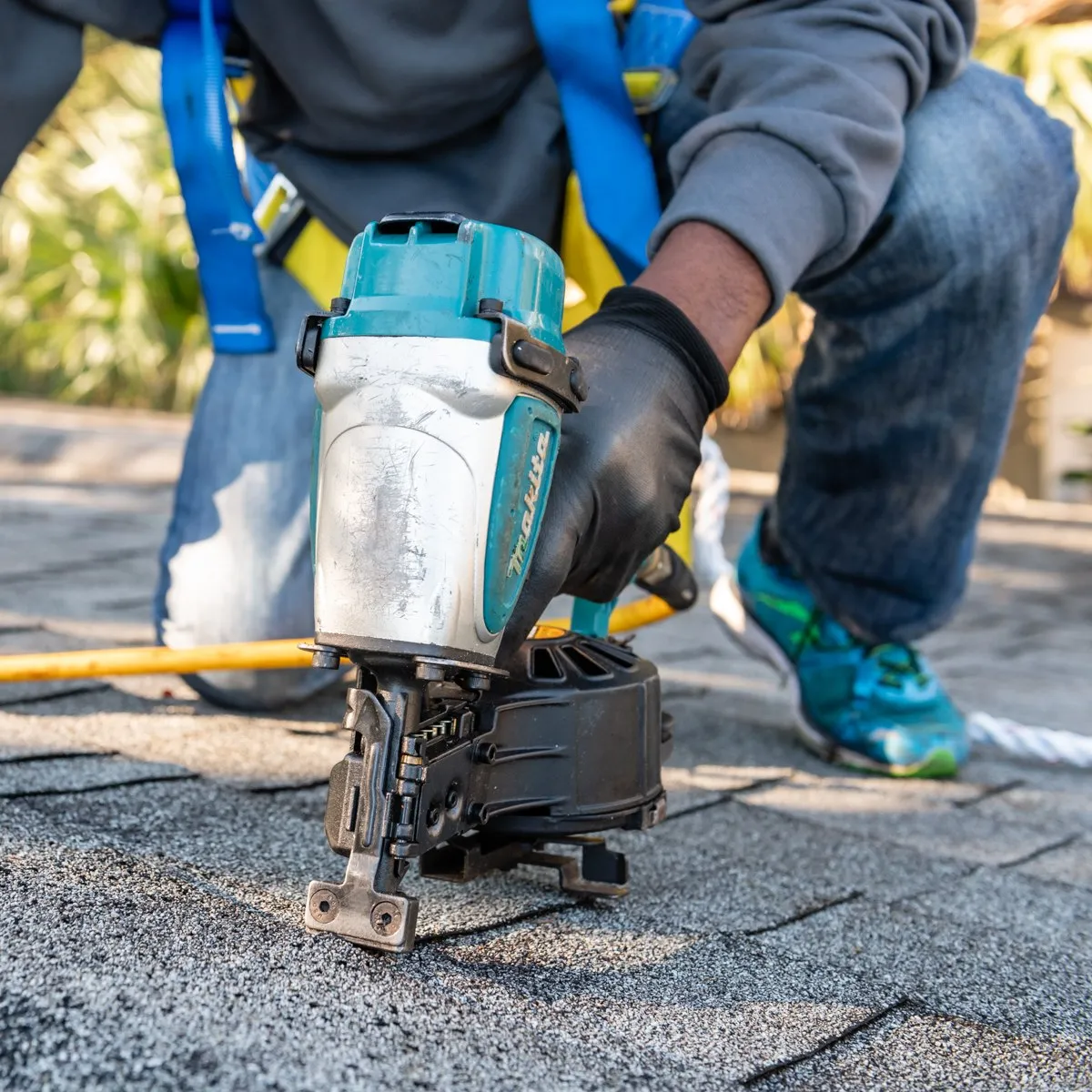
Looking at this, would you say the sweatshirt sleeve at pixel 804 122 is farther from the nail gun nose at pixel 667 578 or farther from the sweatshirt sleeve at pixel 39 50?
the sweatshirt sleeve at pixel 39 50

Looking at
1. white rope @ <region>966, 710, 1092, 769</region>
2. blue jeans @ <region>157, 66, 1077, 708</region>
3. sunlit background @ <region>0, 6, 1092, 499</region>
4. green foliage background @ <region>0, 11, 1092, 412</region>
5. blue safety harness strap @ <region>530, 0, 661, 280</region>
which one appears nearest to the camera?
blue safety harness strap @ <region>530, 0, 661, 280</region>

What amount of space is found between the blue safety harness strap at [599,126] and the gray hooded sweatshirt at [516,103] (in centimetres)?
11

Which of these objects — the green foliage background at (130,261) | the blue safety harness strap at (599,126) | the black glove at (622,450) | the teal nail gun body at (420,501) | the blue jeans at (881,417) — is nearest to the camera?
the teal nail gun body at (420,501)

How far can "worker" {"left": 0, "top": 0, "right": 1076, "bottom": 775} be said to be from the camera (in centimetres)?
117

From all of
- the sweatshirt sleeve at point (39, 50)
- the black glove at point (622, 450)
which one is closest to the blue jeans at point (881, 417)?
the sweatshirt sleeve at point (39, 50)

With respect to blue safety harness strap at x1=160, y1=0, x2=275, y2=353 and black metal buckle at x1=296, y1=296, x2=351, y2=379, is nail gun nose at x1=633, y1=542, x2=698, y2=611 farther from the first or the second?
blue safety harness strap at x1=160, y1=0, x2=275, y2=353

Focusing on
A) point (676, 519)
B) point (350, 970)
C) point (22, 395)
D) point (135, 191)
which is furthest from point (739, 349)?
point (22, 395)

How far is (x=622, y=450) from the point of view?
0.92 meters

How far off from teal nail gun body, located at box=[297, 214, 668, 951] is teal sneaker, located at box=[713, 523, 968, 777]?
94 centimetres

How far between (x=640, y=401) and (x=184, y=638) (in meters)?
1.05

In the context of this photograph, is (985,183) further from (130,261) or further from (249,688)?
(130,261)

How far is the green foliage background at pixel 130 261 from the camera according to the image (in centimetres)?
751

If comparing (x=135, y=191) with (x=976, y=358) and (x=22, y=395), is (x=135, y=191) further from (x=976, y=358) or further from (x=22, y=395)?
(x=976, y=358)

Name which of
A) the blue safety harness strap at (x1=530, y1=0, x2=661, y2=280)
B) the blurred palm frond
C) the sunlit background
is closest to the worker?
the blue safety harness strap at (x1=530, y1=0, x2=661, y2=280)
